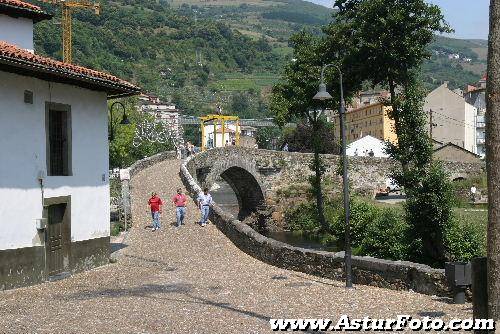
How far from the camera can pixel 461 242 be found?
24.7 m

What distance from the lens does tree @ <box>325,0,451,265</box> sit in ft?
81.6

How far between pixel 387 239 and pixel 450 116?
5777 centimetres

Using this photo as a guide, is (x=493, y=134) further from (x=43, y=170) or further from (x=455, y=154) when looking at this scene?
(x=455, y=154)

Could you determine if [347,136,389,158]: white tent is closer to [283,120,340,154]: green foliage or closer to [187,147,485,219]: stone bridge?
[283,120,340,154]: green foliage

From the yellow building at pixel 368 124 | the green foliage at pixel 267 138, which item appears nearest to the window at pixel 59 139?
the yellow building at pixel 368 124

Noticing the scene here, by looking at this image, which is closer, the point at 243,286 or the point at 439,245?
the point at 243,286

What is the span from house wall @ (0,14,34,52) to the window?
365cm

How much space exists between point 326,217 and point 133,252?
2696cm

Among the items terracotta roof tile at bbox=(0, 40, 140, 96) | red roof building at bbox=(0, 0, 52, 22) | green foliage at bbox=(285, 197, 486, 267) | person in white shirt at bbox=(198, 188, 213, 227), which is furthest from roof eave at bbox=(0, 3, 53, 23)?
green foliage at bbox=(285, 197, 486, 267)

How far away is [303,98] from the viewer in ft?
134

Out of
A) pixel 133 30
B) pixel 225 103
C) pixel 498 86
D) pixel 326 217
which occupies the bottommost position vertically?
pixel 326 217

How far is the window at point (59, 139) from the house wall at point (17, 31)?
12.0 feet

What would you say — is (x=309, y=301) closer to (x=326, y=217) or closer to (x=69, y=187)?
(x=69, y=187)

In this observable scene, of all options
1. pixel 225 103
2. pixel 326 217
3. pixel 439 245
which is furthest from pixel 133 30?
pixel 439 245
